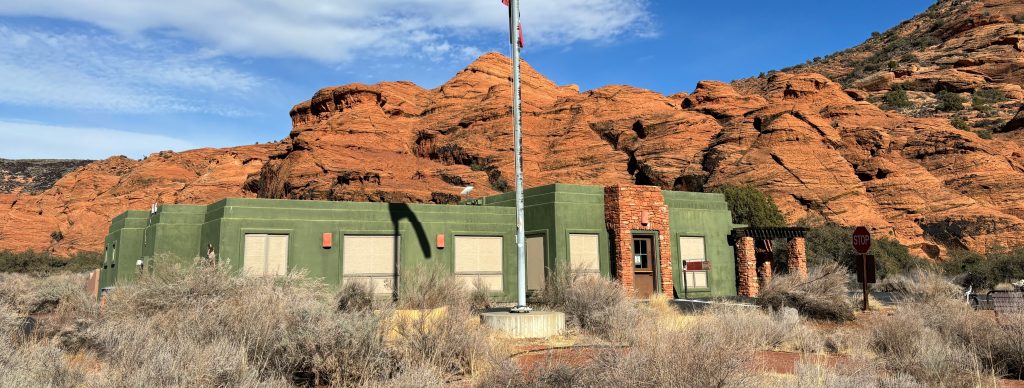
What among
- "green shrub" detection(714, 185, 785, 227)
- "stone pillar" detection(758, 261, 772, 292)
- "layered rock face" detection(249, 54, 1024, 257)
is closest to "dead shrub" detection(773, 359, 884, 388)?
"stone pillar" detection(758, 261, 772, 292)

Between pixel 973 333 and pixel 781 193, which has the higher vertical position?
pixel 781 193

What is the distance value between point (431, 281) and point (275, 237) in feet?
16.2

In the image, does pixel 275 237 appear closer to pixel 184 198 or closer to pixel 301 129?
pixel 301 129

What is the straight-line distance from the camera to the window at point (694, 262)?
21.8 m

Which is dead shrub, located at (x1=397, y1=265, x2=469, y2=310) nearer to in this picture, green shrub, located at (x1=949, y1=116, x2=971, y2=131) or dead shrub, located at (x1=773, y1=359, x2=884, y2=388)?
dead shrub, located at (x1=773, y1=359, x2=884, y2=388)

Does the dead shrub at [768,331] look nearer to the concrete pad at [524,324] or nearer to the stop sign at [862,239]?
the concrete pad at [524,324]

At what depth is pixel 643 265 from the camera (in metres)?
20.9

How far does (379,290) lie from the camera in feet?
63.0

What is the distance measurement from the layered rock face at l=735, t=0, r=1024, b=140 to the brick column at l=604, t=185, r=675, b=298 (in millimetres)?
44381

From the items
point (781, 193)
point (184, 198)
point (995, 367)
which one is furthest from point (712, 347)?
point (184, 198)

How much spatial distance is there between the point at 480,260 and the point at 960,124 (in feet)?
163

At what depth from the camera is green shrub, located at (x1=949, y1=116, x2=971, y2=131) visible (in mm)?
52625

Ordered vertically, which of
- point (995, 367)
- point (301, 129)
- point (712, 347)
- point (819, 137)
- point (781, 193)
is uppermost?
point (301, 129)

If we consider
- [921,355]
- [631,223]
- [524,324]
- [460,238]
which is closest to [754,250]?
[631,223]
